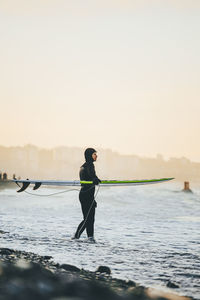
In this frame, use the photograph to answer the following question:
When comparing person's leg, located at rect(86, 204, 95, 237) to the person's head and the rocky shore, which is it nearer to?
A: the person's head

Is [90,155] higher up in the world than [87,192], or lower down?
higher up

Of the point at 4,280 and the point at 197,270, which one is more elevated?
the point at 4,280

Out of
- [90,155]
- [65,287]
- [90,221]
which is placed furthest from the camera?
[90,221]

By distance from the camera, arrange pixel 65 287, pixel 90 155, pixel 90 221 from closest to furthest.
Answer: pixel 65 287 < pixel 90 155 < pixel 90 221

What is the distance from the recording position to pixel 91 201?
10.6 meters

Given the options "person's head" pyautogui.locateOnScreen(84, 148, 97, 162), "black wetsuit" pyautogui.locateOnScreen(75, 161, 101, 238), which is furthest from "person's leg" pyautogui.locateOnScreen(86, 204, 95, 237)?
"person's head" pyautogui.locateOnScreen(84, 148, 97, 162)

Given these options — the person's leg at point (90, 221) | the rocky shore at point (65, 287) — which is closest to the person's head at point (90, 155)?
the person's leg at point (90, 221)

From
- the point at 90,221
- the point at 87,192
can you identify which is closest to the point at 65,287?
the point at 87,192

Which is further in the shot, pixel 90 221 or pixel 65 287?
Answer: pixel 90 221

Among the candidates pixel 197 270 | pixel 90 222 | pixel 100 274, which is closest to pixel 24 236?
pixel 90 222

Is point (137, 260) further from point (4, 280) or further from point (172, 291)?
point (4, 280)

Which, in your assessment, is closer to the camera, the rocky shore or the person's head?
the rocky shore

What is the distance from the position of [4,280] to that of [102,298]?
62.1 inches

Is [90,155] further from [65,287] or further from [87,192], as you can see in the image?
[65,287]
